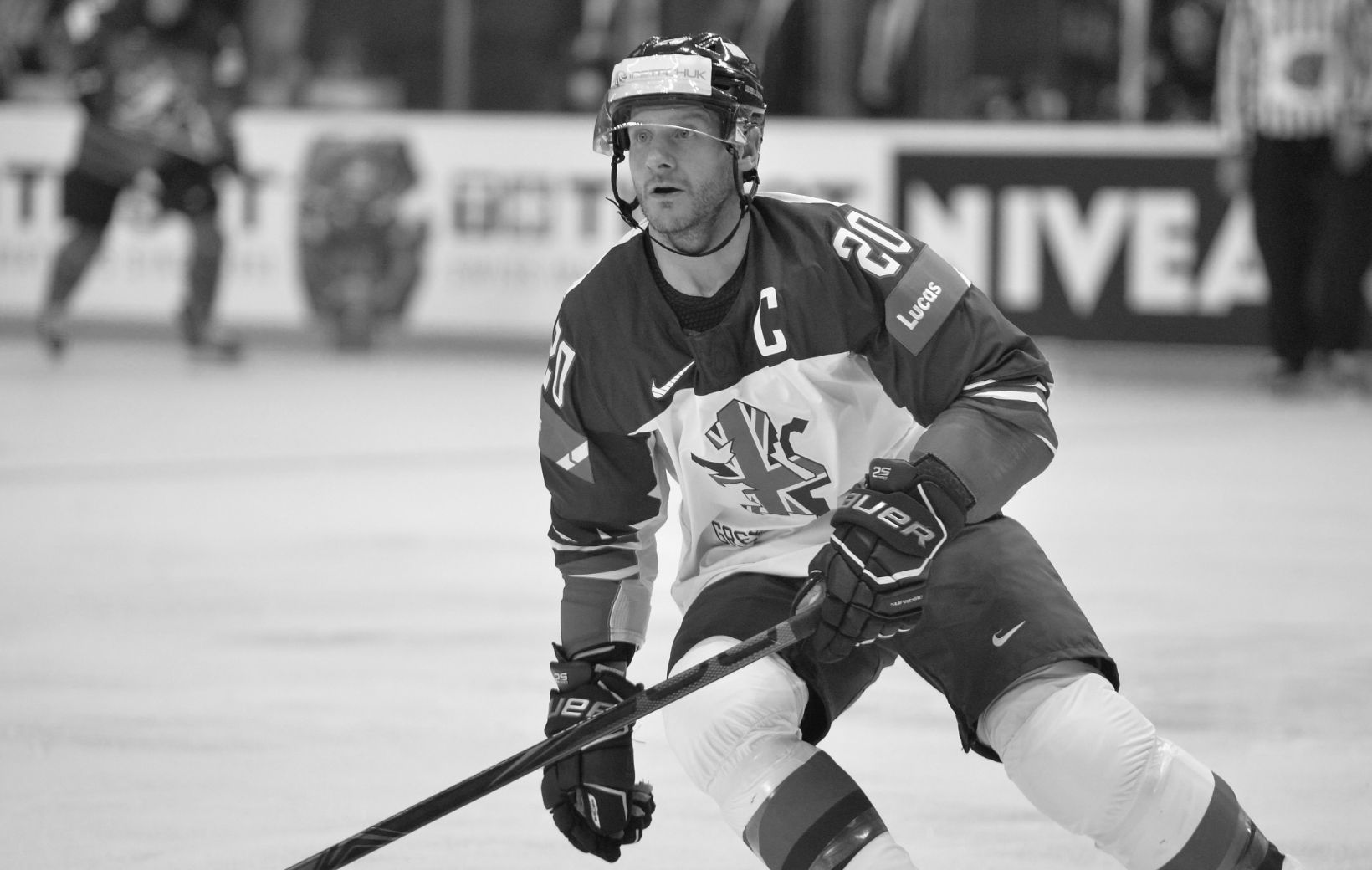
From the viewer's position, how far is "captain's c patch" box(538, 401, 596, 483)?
2520 millimetres

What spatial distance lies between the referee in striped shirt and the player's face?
234 inches

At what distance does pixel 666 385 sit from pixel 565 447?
0.14 meters

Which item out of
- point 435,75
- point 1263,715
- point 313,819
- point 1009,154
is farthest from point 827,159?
point 313,819

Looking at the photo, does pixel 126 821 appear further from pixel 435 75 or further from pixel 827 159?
pixel 435 75

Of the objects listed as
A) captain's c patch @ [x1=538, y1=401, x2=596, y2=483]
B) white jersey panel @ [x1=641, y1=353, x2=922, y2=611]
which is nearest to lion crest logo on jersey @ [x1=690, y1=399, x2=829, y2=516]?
white jersey panel @ [x1=641, y1=353, x2=922, y2=611]

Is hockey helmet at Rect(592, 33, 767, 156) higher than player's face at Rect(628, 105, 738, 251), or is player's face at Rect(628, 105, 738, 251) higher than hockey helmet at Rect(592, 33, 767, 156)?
hockey helmet at Rect(592, 33, 767, 156)

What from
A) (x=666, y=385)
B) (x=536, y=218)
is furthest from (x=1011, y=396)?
(x=536, y=218)

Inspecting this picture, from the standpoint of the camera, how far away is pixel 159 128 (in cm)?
909

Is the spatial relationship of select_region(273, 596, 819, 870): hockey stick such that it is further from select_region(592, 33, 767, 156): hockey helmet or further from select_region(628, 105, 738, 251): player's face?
select_region(592, 33, 767, 156): hockey helmet

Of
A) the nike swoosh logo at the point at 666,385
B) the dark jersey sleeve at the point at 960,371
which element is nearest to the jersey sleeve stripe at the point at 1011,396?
the dark jersey sleeve at the point at 960,371

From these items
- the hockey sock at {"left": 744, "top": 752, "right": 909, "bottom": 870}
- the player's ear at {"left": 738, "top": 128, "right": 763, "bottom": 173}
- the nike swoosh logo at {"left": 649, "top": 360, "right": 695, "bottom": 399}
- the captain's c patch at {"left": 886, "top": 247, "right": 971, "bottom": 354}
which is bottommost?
the hockey sock at {"left": 744, "top": 752, "right": 909, "bottom": 870}

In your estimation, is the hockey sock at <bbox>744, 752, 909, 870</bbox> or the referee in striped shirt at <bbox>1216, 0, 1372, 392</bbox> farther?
the referee in striped shirt at <bbox>1216, 0, 1372, 392</bbox>

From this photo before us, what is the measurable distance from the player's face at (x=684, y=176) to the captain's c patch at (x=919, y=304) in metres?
0.22

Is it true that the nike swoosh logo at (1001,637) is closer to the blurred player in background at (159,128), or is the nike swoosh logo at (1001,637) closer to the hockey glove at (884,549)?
the hockey glove at (884,549)
